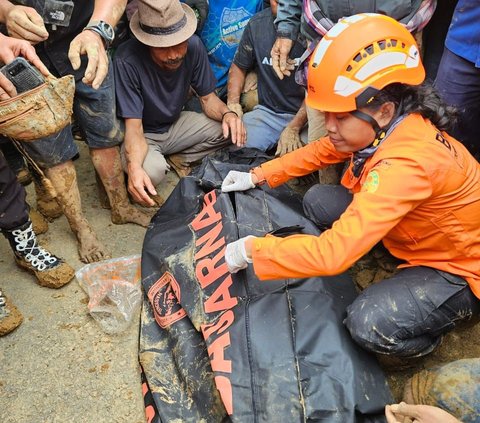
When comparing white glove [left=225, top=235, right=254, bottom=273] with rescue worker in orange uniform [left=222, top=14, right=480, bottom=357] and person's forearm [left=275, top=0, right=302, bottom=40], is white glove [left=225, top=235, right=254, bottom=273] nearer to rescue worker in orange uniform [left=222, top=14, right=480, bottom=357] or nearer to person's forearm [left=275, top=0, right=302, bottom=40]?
rescue worker in orange uniform [left=222, top=14, right=480, bottom=357]

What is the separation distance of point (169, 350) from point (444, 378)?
3.70ft

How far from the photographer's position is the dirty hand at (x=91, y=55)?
2.18m

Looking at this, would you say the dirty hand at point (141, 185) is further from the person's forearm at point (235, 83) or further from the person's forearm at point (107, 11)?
the person's forearm at point (235, 83)

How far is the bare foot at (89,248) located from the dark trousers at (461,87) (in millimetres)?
1955

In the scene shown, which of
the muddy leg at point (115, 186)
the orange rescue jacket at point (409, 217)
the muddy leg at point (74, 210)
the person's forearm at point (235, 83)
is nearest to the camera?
the orange rescue jacket at point (409, 217)

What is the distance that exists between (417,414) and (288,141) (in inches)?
79.6

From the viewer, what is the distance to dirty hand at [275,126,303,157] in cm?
325

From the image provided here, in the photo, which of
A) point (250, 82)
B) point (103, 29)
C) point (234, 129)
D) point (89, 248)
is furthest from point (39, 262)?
point (250, 82)

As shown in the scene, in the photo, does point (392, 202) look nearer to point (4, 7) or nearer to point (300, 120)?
point (300, 120)

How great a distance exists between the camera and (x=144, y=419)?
2.06 metres

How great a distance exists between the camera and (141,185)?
2.78m

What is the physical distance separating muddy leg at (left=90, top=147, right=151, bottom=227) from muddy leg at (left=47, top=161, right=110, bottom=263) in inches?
9.0

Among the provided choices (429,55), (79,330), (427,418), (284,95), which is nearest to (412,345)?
(427,418)

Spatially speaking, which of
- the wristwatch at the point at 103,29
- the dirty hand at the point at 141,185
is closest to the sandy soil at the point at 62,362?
the dirty hand at the point at 141,185
